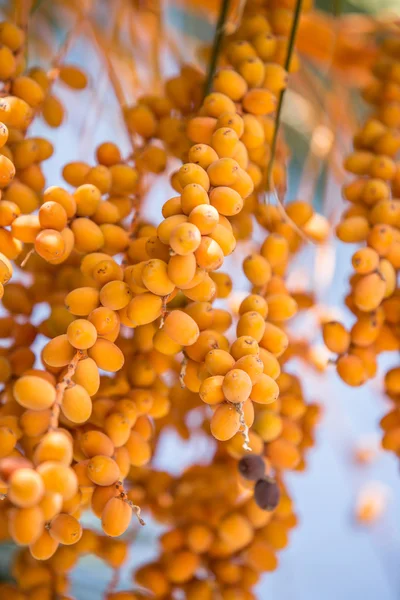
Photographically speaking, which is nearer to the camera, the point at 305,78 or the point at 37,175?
the point at 37,175

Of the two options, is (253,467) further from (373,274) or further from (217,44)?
(217,44)

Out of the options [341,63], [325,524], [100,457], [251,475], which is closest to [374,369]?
[251,475]

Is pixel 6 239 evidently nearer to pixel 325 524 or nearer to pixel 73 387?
pixel 73 387

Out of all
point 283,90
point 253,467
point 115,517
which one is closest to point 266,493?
point 253,467

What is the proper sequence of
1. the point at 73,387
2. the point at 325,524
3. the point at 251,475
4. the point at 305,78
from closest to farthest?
the point at 73,387, the point at 251,475, the point at 305,78, the point at 325,524

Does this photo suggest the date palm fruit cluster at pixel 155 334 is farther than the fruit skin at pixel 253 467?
No

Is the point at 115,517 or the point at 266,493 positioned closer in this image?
the point at 115,517

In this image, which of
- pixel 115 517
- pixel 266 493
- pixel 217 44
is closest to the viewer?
pixel 115 517

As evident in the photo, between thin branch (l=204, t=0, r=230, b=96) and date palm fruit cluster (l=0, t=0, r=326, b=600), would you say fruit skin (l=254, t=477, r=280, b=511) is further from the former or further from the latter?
thin branch (l=204, t=0, r=230, b=96)

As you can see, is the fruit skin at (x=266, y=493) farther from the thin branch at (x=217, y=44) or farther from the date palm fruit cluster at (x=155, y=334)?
the thin branch at (x=217, y=44)

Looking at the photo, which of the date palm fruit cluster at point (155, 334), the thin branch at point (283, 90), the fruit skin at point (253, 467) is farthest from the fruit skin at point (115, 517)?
the thin branch at point (283, 90)

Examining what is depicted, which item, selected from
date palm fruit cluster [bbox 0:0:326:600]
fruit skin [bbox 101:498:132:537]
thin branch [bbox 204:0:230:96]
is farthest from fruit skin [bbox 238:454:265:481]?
thin branch [bbox 204:0:230:96]
